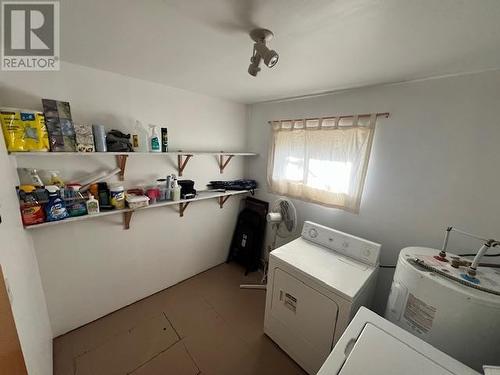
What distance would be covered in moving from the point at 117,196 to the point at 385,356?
2050mm

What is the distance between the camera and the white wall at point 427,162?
1.32 meters

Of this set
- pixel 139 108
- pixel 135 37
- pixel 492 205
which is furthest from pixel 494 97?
pixel 139 108

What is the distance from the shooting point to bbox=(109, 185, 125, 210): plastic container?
1654 millimetres

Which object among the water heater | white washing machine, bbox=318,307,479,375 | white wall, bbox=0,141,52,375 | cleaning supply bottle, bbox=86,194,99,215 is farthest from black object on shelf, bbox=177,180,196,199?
the water heater

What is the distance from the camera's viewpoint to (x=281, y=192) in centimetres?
252

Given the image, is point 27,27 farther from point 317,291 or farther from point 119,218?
point 317,291

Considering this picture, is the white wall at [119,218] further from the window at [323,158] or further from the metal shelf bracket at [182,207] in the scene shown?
the window at [323,158]

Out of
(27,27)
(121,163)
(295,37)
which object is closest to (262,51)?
(295,37)

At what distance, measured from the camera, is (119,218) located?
1.86 meters

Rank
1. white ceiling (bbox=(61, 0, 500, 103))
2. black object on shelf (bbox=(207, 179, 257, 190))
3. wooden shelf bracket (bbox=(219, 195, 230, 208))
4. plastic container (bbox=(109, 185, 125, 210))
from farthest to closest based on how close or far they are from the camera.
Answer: wooden shelf bracket (bbox=(219, 195, 230, 208)) < black object on shelf (bbox=(207, 179, 257, 190)) < plastic container (bbox=(109, 185, 125, 210)) < white ceiling (bbox=(61, 0, 500, 103))

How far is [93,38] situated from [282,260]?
195 cm

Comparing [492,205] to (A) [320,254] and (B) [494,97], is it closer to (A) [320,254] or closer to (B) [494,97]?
(B) [494,97]

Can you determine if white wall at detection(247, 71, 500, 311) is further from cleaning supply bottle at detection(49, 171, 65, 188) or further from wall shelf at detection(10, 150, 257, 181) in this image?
cleaning supply bottle at detection(49, 171, 65, 188)

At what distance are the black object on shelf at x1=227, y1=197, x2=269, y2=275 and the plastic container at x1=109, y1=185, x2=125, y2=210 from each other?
1.61 m
